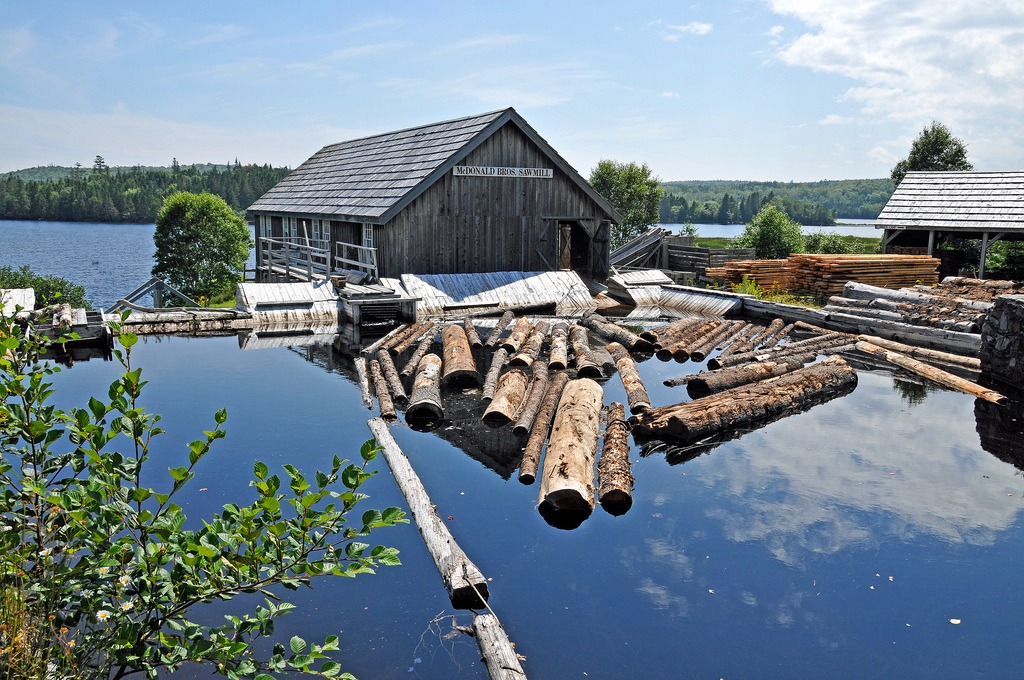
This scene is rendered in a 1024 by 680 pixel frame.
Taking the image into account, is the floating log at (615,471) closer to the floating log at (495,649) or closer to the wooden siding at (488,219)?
the floating log at (495,649)

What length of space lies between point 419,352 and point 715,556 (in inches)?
382

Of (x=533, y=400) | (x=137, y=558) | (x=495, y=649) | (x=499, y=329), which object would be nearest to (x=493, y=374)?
(x=533, y=400)

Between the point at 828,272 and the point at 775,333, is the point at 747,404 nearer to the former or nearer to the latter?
the point at 775,333

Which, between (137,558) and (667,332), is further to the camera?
(667,332)

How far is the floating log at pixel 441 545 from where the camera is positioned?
22.2ft

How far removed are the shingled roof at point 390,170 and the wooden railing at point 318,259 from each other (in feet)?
4.09

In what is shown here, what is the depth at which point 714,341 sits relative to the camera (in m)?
18.4

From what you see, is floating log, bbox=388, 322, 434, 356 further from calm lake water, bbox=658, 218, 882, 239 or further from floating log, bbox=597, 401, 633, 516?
calm lake water, bbox=658, 218, 882, 239

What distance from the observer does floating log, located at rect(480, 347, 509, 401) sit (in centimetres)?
1302

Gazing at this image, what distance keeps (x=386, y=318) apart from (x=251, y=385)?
7241mm

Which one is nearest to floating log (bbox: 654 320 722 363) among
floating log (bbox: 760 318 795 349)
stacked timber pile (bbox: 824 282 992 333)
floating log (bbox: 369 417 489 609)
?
floating log (bbox: 760 318 795 349)

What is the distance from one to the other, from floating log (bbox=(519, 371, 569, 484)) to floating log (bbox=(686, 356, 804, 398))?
2546 millimetres

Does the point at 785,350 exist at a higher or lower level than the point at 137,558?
lower

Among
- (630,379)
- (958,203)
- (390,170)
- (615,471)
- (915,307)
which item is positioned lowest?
(615,471)
